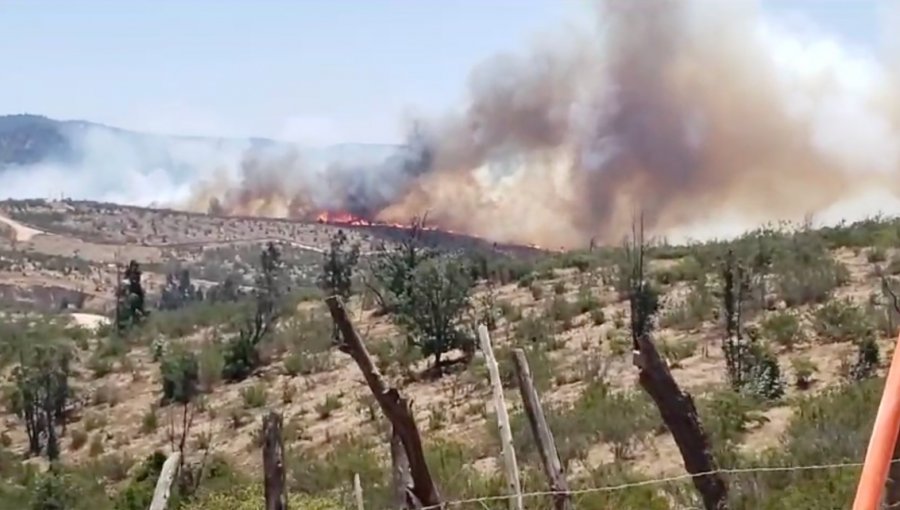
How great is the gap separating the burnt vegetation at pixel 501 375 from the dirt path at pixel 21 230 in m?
41.2

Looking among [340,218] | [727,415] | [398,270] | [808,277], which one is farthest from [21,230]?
[727,415]

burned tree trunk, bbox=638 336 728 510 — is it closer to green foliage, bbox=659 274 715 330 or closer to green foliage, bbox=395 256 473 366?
green foliage, bbox=659 274 715 330

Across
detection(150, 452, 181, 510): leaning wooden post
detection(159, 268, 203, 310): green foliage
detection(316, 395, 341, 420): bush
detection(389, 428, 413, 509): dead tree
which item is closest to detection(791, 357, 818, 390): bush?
detection(316, 395, 341, 420): bush

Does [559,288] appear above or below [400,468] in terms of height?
above

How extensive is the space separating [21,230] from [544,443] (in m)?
71.1

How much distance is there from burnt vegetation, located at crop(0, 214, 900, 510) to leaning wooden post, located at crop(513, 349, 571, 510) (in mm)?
755

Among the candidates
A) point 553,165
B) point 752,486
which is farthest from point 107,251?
point 752,486

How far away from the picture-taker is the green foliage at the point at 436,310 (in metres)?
20.7

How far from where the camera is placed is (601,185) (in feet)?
130

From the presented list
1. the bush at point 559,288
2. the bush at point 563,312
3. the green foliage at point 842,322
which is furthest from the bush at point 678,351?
the bush at point 559,288

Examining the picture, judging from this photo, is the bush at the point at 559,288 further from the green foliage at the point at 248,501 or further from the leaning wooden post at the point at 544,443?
the leaning wooden post at the point at 544,443

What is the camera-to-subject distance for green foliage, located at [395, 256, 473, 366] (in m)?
20.7

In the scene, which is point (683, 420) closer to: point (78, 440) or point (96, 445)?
point (96, 445)

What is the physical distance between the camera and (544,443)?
725cm
